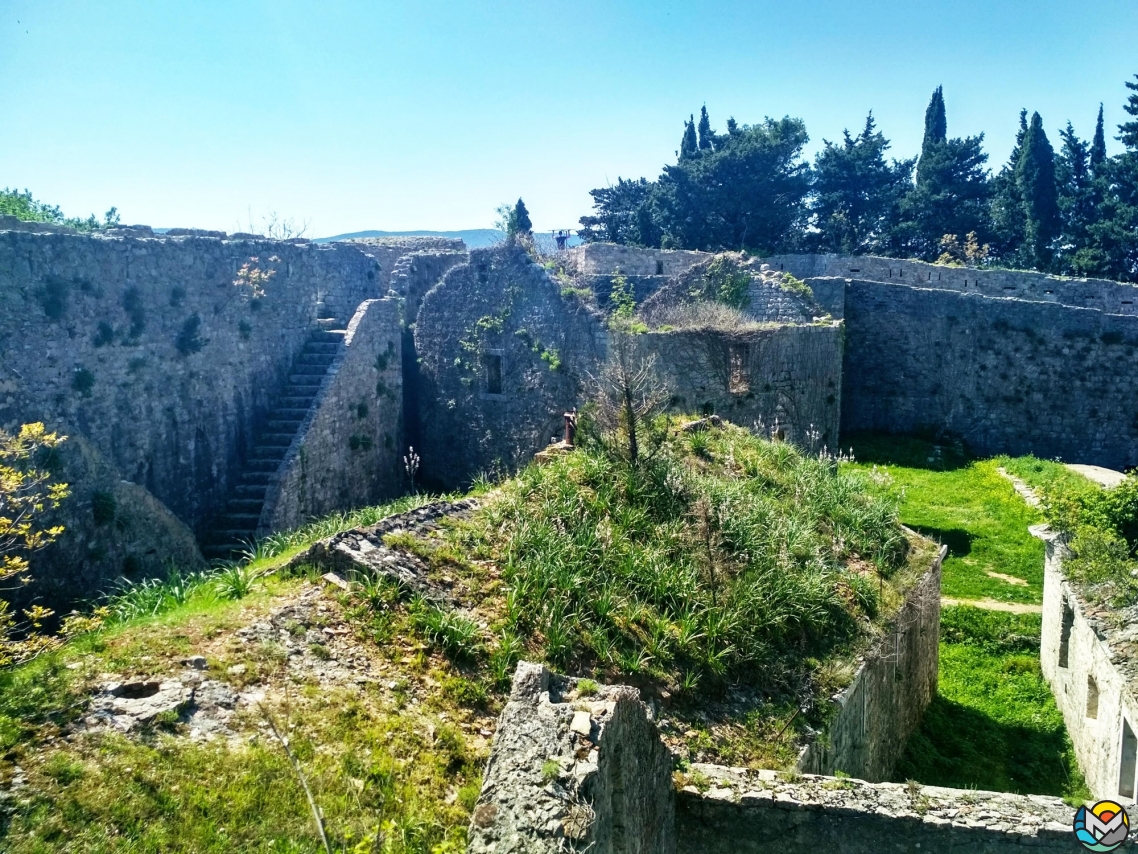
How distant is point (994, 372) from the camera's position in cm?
2333

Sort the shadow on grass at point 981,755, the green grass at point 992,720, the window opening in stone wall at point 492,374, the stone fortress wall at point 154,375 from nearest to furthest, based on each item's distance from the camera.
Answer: the shadow on grass at point 981,755 → the green grass at point 992,720 → the stone fortress wall at point 154,375 → the window opening in stone wall at point 492,374

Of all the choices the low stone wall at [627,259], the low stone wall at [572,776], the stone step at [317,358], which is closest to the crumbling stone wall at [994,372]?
the low stone wall at [627,259]

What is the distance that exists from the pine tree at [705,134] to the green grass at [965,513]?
1044 inches

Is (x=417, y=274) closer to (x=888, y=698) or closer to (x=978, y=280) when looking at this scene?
(x=888, y=698)

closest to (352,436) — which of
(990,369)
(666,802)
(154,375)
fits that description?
(154,375)

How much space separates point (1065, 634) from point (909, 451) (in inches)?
458

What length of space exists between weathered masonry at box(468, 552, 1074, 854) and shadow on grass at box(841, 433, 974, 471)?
15.2 meters

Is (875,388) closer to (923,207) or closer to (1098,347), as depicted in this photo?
(1098,347)

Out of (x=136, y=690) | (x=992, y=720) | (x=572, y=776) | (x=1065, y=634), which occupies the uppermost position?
(x=136, y=690)

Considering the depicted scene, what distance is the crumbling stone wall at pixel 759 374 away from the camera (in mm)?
14758

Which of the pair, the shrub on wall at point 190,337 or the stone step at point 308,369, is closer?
the shrub on wall at point 190,337

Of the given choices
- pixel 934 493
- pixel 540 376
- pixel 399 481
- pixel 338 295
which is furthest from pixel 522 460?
pixel 934 493

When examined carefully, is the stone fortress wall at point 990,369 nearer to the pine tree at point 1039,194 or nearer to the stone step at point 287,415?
the stone step at point 287,415

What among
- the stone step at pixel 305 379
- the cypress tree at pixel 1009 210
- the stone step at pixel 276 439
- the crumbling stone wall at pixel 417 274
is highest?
the cypress tree at pixel 1009 210
